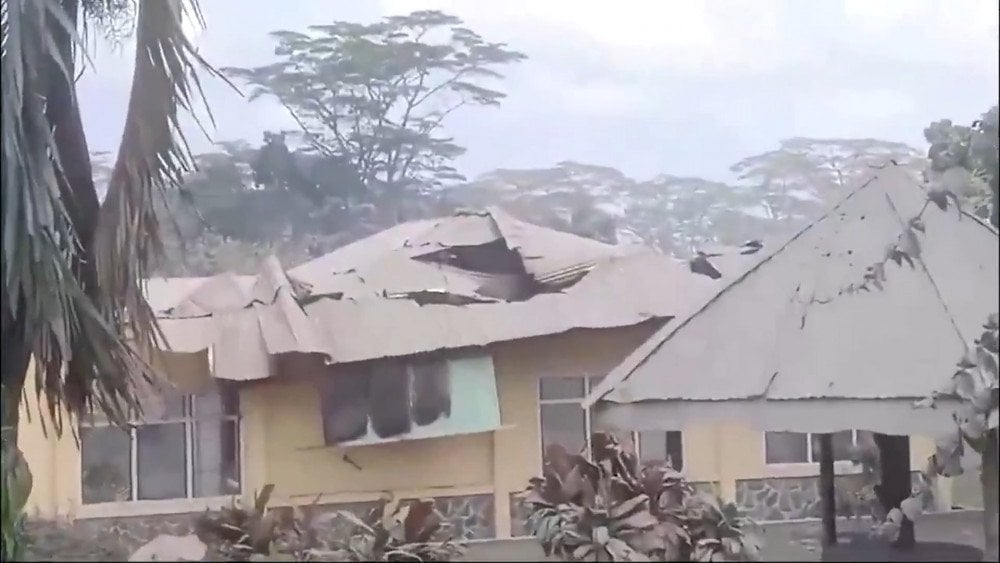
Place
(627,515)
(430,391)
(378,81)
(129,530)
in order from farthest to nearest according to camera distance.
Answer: (378,81)
(430,391)
(129,530)
(627,515)

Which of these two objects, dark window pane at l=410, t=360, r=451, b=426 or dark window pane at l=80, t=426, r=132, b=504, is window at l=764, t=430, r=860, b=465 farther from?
dark window pane at l=80, t=426, r=132, b=504

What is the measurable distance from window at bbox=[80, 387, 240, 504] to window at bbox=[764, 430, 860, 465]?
1781mm

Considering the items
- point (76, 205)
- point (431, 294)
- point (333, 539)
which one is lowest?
point (333, 539)

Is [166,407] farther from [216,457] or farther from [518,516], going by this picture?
[518,516]

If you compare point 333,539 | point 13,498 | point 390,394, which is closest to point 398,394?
point 390,394

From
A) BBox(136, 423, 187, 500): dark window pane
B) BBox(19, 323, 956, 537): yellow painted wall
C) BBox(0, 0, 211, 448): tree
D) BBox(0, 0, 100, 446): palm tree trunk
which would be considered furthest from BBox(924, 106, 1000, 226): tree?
BBox(0, 0, 100, 446): palm tree trunk

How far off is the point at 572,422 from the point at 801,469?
774 millimetres

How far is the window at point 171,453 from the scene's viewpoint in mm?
3525

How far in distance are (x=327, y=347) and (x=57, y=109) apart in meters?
1.24

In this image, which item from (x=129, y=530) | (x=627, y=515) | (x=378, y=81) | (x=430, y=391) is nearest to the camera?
(x=627, y=515)

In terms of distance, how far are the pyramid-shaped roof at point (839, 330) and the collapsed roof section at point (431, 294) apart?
0.50 feet

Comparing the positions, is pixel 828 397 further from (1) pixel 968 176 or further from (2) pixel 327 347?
(2) pixel 327 347

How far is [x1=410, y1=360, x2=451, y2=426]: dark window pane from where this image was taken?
3.56 metres

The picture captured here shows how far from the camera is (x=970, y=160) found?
3537mm
